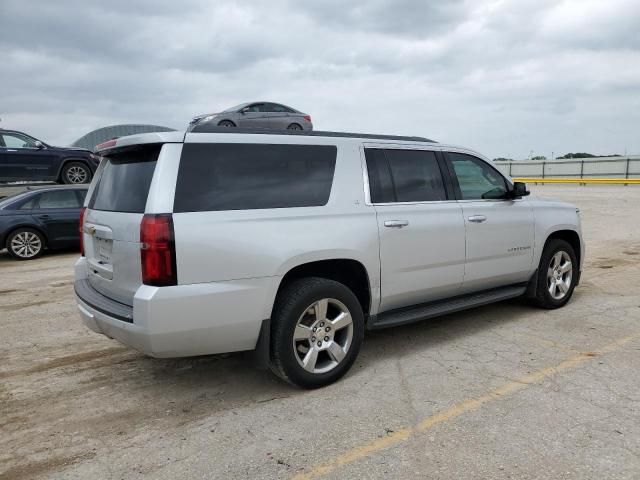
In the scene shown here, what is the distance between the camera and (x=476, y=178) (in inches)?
201

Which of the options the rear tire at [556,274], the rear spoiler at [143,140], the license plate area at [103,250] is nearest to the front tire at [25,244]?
the license plate area at [103,250]

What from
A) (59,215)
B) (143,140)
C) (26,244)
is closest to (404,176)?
(143,140)

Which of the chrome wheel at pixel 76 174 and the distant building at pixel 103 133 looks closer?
the chrome wheel at pixel 76 174

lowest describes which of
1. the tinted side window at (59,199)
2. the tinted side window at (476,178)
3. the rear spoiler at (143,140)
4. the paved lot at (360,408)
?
the paved lot at (360,408)

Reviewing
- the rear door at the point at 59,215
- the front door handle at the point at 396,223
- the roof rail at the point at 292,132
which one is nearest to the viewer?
the roof rail at the point at 292,132

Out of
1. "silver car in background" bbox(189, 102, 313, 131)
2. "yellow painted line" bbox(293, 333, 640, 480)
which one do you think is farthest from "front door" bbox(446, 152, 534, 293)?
"silver car in background" bbox(189, 102, 313, 131)

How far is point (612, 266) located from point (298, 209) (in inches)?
263

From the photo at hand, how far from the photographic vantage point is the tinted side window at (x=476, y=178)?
4918 mm

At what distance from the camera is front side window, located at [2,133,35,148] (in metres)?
12.0

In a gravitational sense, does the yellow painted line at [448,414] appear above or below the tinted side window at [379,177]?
below

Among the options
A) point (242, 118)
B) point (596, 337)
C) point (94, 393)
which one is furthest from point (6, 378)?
point (242, 118)

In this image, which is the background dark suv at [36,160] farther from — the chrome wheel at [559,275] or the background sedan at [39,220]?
the chrome wheel at [559,275]

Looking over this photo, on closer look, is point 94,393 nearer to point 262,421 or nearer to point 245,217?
point 262,421

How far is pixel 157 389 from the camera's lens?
3.88 metres
